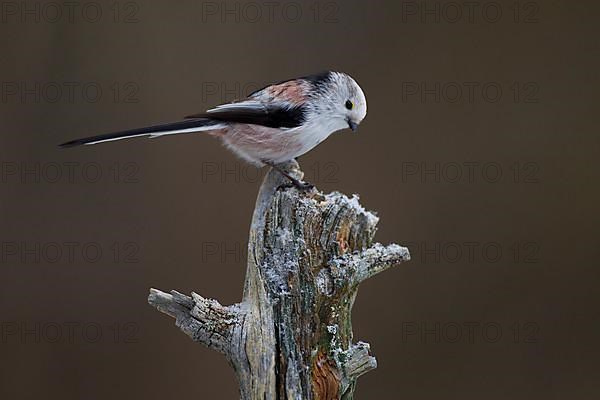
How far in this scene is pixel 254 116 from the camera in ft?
5.81

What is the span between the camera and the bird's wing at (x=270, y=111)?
69.2 inches

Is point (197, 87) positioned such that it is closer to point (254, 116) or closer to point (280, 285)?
point (254, 116)

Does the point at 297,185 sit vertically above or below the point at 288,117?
below

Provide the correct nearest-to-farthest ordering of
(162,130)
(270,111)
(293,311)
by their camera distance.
Result: (293,311)
(162,130)
(270,111)

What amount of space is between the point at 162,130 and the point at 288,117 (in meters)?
0.29

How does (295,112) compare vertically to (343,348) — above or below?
above

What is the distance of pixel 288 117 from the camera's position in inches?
69.8

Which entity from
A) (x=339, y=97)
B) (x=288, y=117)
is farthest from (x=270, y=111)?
(x=339, y=97)

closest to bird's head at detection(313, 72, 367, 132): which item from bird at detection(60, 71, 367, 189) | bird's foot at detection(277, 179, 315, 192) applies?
bird at detection(60, 71, 367, 189)

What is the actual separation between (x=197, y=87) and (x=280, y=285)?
1311 millimetres

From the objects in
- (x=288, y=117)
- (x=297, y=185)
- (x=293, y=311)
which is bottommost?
(x=293, y=311)

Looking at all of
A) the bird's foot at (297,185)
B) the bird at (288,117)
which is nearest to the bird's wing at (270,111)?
the bird at (288,117)

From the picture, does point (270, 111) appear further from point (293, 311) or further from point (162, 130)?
point (293, 311)

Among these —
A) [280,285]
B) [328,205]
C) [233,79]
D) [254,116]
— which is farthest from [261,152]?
[233,79]
